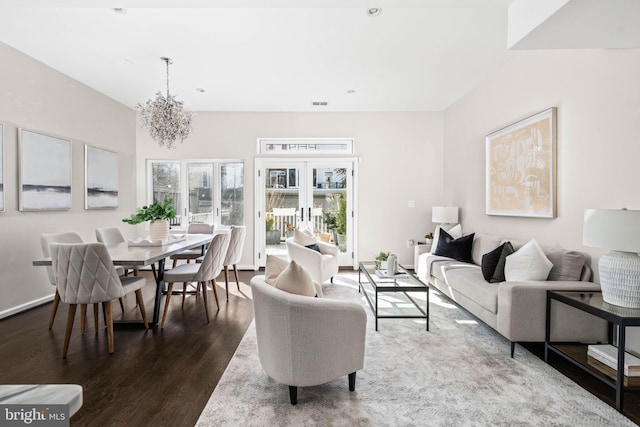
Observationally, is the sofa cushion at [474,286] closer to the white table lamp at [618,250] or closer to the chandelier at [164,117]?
the white table lamp at [618,250]

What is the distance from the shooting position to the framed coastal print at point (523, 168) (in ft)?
10.7

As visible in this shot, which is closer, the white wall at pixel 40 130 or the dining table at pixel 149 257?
the dining table at pixel 149 257

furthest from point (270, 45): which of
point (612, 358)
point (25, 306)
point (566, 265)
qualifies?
point (25, 306)

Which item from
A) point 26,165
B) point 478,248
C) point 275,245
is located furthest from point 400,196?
point 26,165

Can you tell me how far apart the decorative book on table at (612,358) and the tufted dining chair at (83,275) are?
362cm

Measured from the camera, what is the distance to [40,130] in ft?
12.9

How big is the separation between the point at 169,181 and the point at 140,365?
4.22 meters

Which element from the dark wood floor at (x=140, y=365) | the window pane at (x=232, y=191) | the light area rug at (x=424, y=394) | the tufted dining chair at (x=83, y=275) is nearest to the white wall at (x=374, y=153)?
the window pane at (x=232, y=191)

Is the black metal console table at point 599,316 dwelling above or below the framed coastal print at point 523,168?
below

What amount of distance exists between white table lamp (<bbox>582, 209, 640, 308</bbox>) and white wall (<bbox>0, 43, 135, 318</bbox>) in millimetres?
5441

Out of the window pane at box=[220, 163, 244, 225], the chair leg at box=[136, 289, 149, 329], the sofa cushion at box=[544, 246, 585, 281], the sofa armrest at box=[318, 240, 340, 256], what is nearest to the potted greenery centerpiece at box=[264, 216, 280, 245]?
the window pane at box=[220, 163, 244, 225]

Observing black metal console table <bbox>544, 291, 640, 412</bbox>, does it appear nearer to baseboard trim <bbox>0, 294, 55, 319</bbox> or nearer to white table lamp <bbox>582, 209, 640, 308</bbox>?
white table lamp <bbox>582, 209, 640, 308</bbox>

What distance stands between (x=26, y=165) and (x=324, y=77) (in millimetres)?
3748

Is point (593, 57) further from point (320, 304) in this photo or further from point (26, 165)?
point (26, 165)
